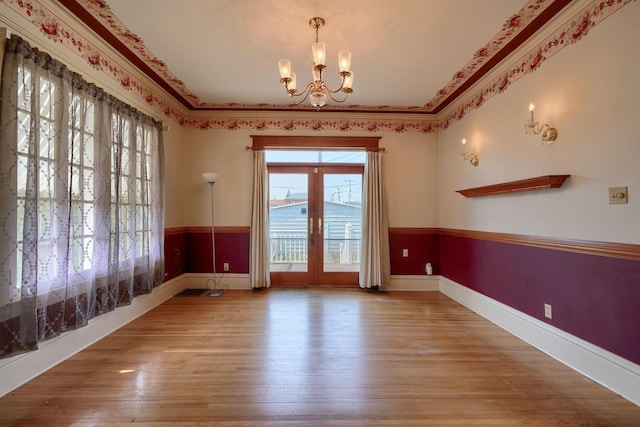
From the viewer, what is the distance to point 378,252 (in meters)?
4.30

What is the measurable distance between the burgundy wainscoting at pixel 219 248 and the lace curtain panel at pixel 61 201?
1.30 metres

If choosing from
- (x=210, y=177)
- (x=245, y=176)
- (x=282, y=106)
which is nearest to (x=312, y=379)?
(x=210, y=177)

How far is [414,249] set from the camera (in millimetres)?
4473

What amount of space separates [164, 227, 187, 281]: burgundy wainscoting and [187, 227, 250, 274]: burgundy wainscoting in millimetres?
118

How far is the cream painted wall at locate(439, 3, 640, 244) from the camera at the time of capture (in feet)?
5.92

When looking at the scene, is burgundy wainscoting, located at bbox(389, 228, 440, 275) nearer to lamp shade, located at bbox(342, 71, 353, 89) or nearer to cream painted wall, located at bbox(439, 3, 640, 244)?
cream painted wall, located at bbox(439, 3, 640, 244)

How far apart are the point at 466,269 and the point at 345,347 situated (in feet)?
7.11

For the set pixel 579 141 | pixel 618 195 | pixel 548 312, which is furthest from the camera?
pixel 548 312

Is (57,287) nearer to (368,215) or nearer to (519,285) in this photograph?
(368,215)

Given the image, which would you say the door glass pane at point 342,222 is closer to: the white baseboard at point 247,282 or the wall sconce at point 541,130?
the white baseboard at point 247,282

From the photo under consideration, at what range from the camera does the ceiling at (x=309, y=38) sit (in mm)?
2234

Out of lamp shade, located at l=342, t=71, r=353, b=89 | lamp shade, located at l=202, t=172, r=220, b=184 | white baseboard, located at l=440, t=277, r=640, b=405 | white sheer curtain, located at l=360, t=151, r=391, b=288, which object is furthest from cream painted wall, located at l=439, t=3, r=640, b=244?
lamp shade, located at l=202, t=172, r=220, b=184

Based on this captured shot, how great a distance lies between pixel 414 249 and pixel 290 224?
2.07m

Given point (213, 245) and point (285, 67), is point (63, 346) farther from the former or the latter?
point (285, 67)
